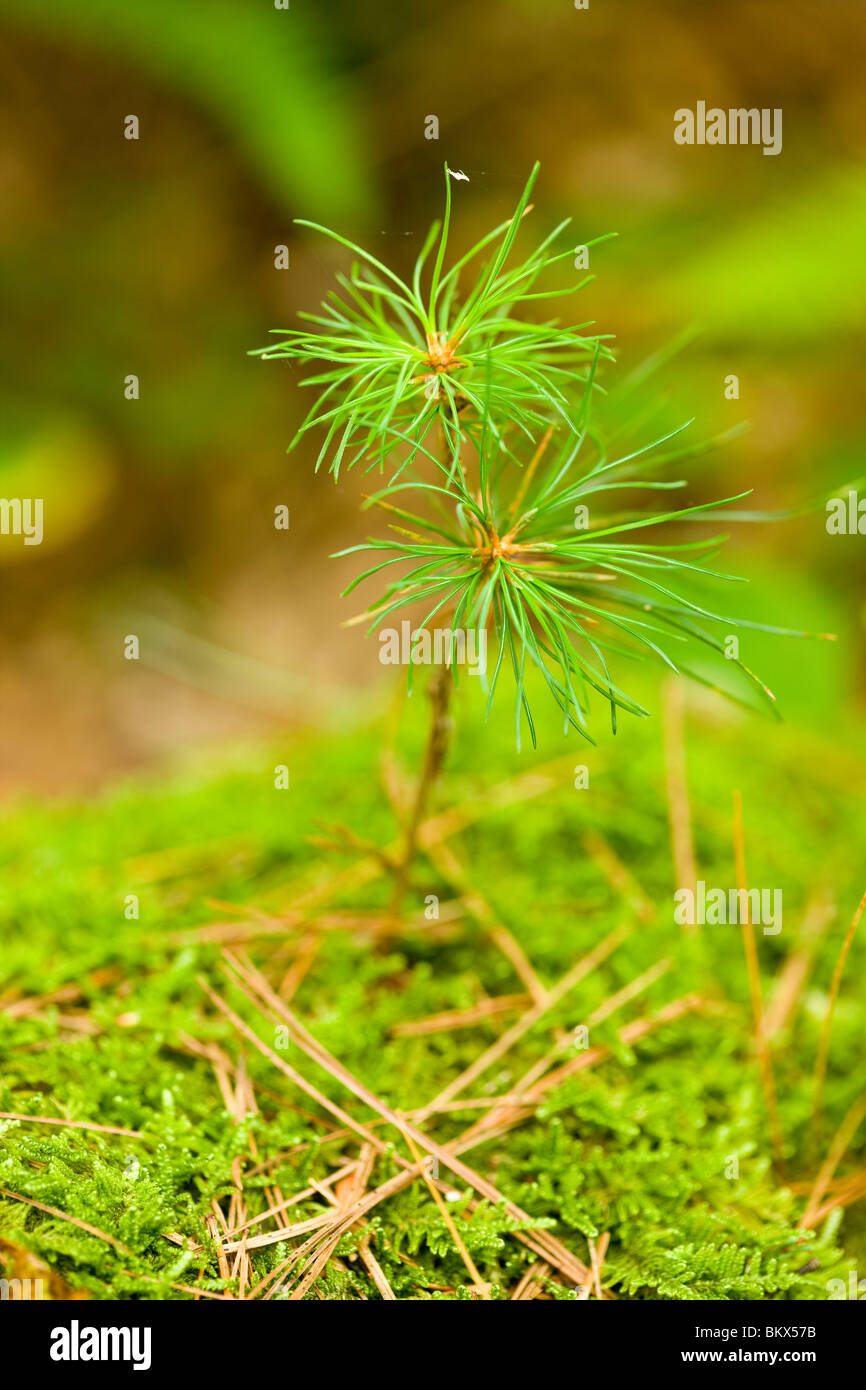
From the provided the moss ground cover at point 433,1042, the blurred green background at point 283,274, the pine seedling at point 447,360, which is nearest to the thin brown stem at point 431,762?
the moss ground cover at point 433,1042

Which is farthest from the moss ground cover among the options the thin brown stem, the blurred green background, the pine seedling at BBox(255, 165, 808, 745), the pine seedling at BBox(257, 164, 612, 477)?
the blurred green background

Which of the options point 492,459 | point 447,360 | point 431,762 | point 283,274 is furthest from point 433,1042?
point 283,274

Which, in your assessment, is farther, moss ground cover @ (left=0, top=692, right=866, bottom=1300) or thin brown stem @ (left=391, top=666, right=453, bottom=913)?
thin brown stem @ (left=391, top=666, right=453, bottom=913)

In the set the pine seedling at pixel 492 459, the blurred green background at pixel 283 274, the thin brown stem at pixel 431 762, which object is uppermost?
the blurred green background at pixel 283 274

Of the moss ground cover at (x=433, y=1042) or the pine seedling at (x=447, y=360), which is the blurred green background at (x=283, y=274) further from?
the pine seedling at (x=447, y=360)

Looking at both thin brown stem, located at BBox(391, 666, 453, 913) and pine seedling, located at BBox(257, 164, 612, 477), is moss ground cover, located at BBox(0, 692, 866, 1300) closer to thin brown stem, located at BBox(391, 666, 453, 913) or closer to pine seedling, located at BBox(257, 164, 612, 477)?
thin brown stem, located at BBox(391, 666, 453, 913)
